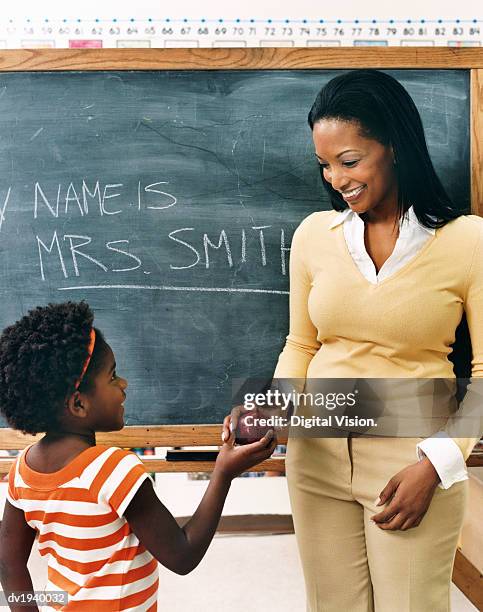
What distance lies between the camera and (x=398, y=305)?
1200 millimetres

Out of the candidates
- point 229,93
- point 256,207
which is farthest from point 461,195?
point 229,93

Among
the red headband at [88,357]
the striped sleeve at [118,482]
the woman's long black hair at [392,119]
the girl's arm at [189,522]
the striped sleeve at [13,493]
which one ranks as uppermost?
the woman's long black hair at [392,119]

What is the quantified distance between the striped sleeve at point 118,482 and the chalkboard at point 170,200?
74 centimetres

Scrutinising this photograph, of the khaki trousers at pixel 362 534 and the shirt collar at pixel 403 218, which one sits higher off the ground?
the shirt collar at pixel 403 218

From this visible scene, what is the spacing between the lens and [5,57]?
5.68 ft

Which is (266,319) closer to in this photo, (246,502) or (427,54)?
(427,54)

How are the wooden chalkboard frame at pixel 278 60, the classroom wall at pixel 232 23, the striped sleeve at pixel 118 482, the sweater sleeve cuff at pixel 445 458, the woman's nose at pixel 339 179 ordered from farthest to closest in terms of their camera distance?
the classroom wall at pixel 232 23, the wooden chalkboard frame at pixel 278 60, the woman's nose at pixel 339 179, the sweater sleeve cuff at pixel 445 458, the striped sleeve at pixel 118 482

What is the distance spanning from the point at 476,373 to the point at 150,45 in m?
1.58

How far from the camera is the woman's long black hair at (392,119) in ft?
4.04

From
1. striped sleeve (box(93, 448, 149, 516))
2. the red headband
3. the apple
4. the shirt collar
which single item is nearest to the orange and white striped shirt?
striped sleeve (box(93, 448, 149, 516))

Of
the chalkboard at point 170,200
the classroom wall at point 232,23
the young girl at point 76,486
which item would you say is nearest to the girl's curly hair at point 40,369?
the young girl at point 76,486

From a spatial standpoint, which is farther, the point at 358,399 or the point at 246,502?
the point at 246,502

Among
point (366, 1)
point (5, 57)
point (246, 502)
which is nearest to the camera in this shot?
point (5, 57)

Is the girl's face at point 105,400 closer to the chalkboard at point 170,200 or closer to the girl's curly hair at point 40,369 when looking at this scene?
the girl's curly hair at point 40,369
